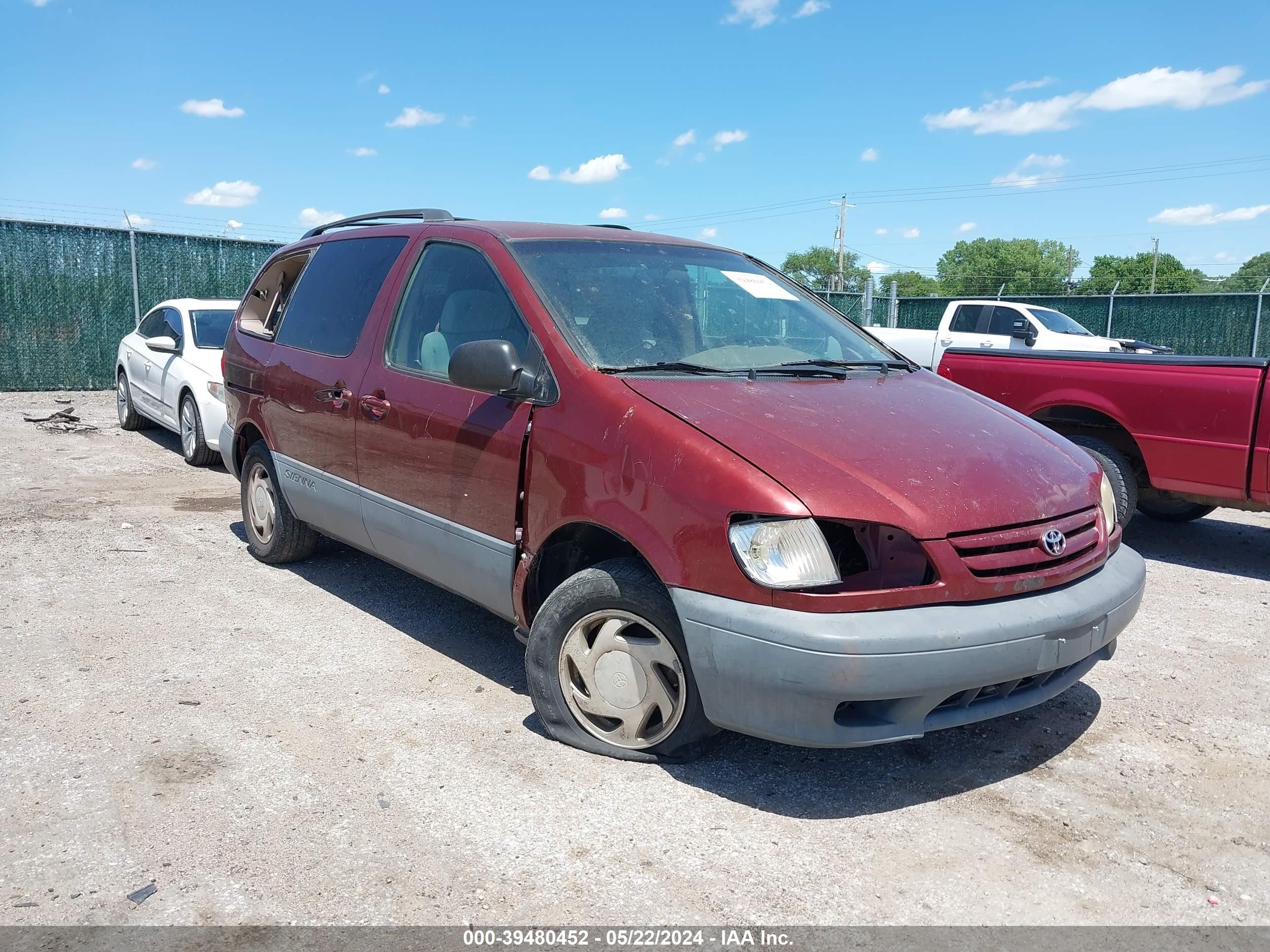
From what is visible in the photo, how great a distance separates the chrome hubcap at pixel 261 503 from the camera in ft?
18.4

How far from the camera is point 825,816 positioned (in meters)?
3.06

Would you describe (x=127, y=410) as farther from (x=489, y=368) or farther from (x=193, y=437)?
(x=489, y=368)

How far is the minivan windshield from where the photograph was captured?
145 inches

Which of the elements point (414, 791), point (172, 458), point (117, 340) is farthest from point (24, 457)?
point (414, 791)

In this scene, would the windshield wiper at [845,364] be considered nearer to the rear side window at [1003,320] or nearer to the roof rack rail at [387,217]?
the roof rack rail at [387,217]

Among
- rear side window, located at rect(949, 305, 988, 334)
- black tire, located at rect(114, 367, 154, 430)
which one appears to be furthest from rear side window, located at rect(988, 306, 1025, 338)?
black tire, located at rect(114, 367, 154, 430)

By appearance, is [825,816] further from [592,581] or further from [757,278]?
[757,278]

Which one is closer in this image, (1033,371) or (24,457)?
(1033,371)

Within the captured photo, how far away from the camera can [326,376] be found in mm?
4711

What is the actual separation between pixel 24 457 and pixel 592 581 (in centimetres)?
844

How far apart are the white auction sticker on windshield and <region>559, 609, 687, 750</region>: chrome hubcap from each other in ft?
5.95

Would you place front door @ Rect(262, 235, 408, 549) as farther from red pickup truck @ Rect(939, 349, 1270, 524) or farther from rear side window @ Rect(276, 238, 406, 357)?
red pickup truck @ Rect(939, 349, 1270, 524)

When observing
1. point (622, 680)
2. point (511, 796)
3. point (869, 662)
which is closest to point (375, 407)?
point (622, 680)

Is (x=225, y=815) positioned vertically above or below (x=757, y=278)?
below
